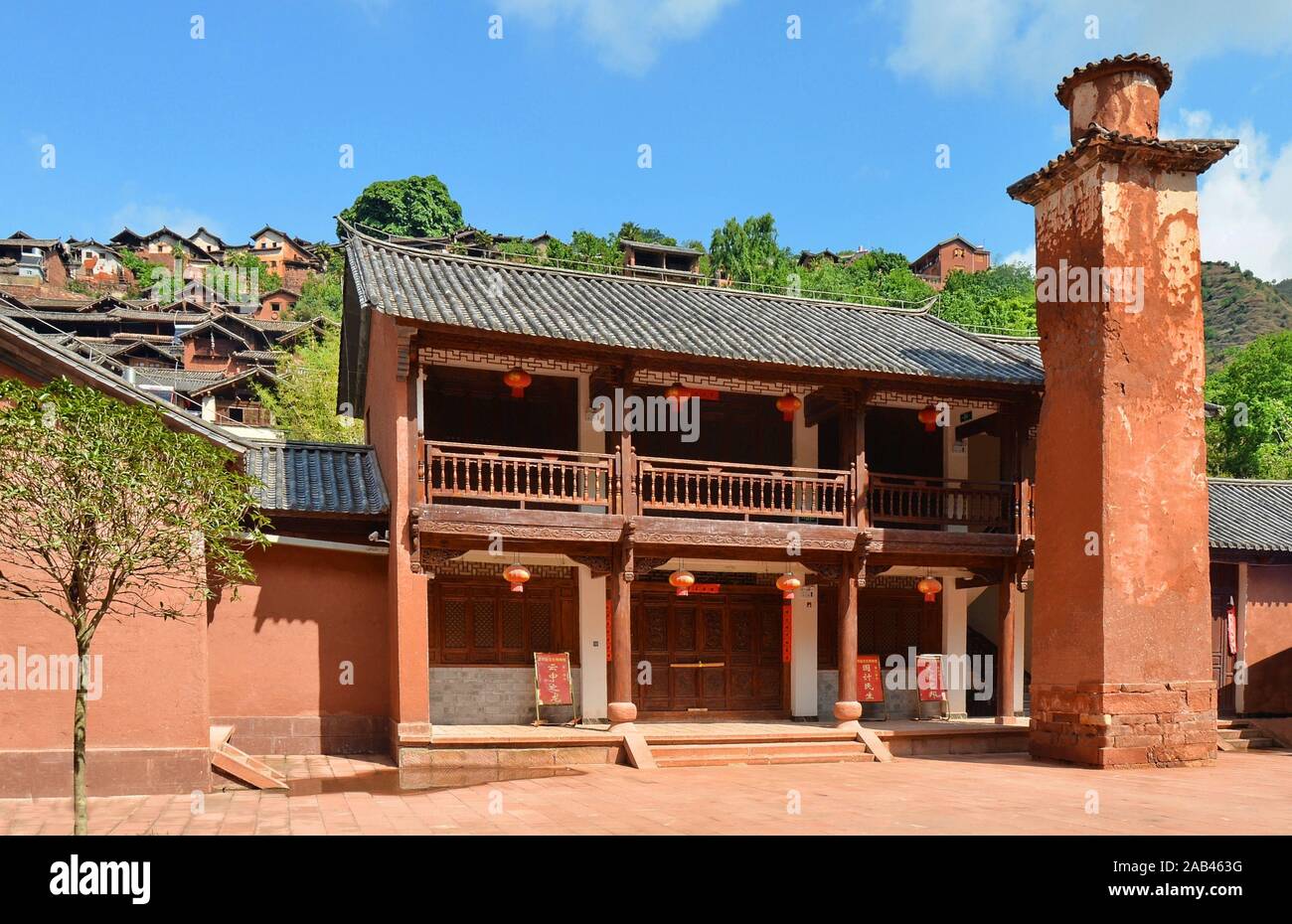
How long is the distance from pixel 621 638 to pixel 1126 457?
5876 mm

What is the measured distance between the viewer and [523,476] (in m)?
14.6

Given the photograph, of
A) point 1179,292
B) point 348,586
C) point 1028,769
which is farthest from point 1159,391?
point 348,586

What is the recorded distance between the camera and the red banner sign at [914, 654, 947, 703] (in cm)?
1488

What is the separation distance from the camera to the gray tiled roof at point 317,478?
41.8 ft

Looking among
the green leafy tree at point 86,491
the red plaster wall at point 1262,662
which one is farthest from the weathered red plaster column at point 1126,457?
the green leafy tree at point 86,491

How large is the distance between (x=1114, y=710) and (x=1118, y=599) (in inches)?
45.5

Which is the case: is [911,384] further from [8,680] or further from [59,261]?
[59,261]

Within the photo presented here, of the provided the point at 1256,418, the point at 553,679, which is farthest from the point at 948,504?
the point at 1256,418

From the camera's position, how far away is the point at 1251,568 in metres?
16.2

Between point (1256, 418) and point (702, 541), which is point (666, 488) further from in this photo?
point (1256, 418)

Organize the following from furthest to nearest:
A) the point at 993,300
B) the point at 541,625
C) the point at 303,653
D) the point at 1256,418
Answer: the point at 993,300
the point at 1256,418
the point at 541,625
the point at 303,653

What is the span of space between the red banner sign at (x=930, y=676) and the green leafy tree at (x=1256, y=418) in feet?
55.0

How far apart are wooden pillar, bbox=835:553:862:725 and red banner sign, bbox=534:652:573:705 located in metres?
3.33
